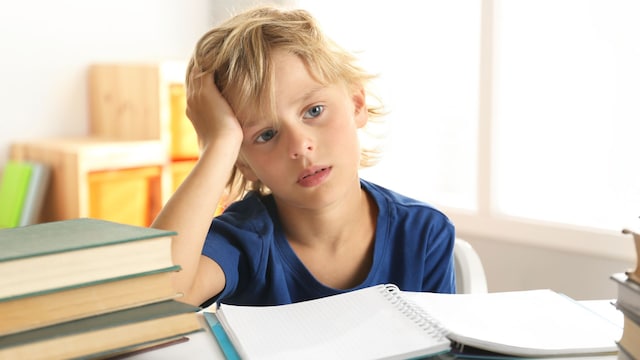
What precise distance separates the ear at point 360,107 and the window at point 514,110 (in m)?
1.05

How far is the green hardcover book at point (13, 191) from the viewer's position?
2.58 meters

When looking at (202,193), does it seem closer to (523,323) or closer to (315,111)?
(315,111)

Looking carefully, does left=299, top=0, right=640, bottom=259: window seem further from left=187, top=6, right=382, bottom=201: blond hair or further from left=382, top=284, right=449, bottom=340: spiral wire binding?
left=382, top=284, right=449, bottom=340: spiral wire binding

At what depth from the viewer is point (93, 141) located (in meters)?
2.77

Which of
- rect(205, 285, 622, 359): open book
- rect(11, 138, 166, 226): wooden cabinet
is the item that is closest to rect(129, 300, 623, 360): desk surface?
rect(205, 285, 622, 359): open book

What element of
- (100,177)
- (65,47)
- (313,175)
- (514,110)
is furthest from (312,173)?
(65,47)

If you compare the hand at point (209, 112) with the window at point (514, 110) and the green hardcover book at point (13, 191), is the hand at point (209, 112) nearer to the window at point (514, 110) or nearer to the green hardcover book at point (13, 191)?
the window at point (514, 110)

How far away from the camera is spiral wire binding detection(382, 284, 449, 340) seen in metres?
0.72

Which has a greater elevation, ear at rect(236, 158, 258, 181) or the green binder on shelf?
ear at rect(236, 158, 258, 181)

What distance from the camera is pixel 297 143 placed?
1091 millimetres

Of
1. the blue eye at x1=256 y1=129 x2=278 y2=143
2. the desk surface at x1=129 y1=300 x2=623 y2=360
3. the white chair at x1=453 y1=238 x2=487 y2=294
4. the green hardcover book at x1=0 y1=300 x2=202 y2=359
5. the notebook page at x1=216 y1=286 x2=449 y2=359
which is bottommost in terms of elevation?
the white chair at x1=453 y1=238 x2=487 y2=294

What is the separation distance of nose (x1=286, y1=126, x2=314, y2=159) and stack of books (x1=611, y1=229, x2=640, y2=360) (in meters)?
0.54

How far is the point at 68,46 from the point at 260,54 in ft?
6.33

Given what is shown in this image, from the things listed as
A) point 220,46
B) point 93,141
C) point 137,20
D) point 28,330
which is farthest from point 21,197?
point 28,330
